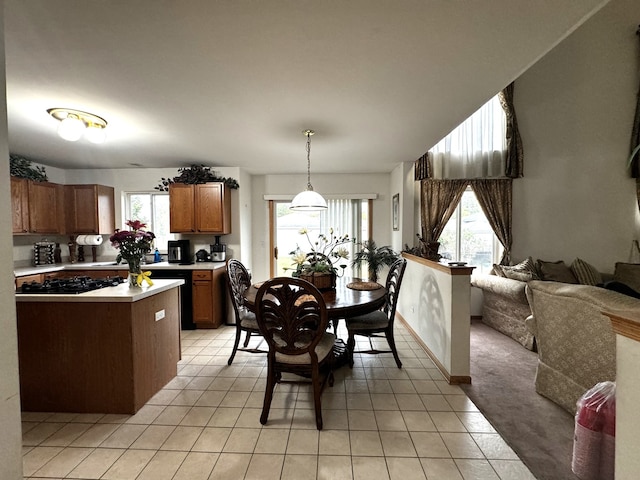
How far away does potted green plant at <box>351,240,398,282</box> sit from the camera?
13.7 feet

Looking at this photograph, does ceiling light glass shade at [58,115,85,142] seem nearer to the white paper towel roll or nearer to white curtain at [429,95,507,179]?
the white paper towel roll

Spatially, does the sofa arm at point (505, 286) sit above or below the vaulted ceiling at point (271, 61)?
below

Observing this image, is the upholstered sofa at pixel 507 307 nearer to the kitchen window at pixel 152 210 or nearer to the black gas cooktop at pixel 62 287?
the black gas cooktop at pixel 62 287

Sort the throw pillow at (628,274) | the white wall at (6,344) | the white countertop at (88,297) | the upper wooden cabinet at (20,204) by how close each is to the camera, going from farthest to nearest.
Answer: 1. the upper wooden cabinet at (20,204)
2. the throw pillow at (628,274)
3. the white countertop at (88,297)
4. the white wall at (6,344)

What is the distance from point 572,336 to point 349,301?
1.57 meters

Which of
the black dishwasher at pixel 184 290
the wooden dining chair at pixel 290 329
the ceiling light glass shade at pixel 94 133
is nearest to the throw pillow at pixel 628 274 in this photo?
the wooden dining chair at pixel 290 329

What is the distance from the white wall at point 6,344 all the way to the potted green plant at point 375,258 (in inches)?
147

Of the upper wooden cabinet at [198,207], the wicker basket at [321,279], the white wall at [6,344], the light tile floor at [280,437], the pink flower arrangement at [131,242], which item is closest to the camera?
the white wall at [6,344]

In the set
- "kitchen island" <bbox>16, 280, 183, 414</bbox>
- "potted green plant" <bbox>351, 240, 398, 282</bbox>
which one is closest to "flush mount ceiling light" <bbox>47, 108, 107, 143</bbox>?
"kitchen island" <bbox>16, 280, 183, 414</bbox>

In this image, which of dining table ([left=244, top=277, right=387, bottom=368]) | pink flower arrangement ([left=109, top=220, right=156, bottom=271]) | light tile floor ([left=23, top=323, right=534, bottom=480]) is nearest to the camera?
light tile floor ([left=23, top=323, right=534, bottom=480])

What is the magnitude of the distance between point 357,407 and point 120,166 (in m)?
4.71

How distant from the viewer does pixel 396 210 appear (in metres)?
4.22

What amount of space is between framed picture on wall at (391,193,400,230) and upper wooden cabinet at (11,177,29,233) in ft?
16.9

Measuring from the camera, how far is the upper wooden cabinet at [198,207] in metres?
3.89
